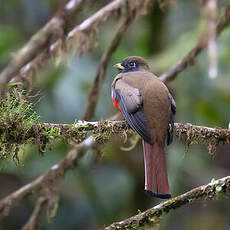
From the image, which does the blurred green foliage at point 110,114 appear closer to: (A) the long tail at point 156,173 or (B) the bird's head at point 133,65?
(B) the bird's head at point 133,65

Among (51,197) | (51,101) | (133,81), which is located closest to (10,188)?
(51,101)

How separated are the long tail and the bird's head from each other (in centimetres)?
140

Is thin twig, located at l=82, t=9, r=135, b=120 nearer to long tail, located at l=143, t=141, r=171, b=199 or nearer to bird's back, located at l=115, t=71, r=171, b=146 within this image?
bird's back, located at l=115, t=71, r=171, b=146

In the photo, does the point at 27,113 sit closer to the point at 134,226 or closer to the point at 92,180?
the point at 134,226

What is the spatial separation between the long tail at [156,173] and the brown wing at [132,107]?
73 millimetres

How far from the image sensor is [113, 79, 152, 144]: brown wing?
3.97 meters

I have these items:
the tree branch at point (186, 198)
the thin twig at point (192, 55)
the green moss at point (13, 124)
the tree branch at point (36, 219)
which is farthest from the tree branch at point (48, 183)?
the tree branch at point (186, 198)

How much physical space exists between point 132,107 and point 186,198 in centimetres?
115

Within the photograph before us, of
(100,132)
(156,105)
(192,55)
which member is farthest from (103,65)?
(100,132)

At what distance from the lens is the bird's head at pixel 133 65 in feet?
17.2

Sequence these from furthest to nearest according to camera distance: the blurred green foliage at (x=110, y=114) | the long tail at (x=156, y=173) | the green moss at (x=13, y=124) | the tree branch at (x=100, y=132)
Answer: the blurred green foliage at (x=110, y=114)
the long tail at (x=156, y=173)
the tree branch at (x=100, y=132)
the green moss at (x=13, y=124)

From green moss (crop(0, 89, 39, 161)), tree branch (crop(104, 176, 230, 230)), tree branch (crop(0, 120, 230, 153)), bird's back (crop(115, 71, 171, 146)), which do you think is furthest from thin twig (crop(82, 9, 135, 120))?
tree branch (crop(104, 176, 230, 230))

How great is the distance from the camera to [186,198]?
10.3ft

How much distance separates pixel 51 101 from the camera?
6.81m
